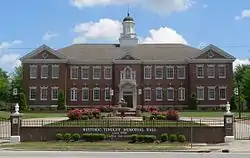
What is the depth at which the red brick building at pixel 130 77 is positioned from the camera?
230ft

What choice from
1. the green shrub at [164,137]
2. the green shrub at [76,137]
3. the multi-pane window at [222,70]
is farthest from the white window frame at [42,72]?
the green shrub at [164,137]

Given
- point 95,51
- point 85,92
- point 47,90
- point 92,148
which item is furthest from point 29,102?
point 92,148

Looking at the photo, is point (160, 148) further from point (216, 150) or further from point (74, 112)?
point (74, 112)

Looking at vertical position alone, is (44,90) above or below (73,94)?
above

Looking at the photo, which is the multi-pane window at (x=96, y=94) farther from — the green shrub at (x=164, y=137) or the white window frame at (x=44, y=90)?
the green shrub at (x=164, y=137)

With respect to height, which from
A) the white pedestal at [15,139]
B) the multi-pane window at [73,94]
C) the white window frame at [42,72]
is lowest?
the white pedestal at [15,139]

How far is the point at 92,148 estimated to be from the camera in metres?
23.4

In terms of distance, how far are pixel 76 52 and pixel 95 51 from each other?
3.11m

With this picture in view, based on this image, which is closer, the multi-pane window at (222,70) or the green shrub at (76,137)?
the green shrub at (76,137)

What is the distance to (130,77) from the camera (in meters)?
71.1

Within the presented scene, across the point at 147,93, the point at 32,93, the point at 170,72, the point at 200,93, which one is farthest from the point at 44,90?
the point at 200,93

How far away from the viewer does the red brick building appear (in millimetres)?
70188

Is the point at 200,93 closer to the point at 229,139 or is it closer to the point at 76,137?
the point at 229,139

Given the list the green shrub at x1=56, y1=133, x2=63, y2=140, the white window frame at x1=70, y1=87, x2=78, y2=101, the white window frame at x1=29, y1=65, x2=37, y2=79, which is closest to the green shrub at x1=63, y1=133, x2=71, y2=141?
the green shrub at x1=56, y1=133, x2=63, y2=140
